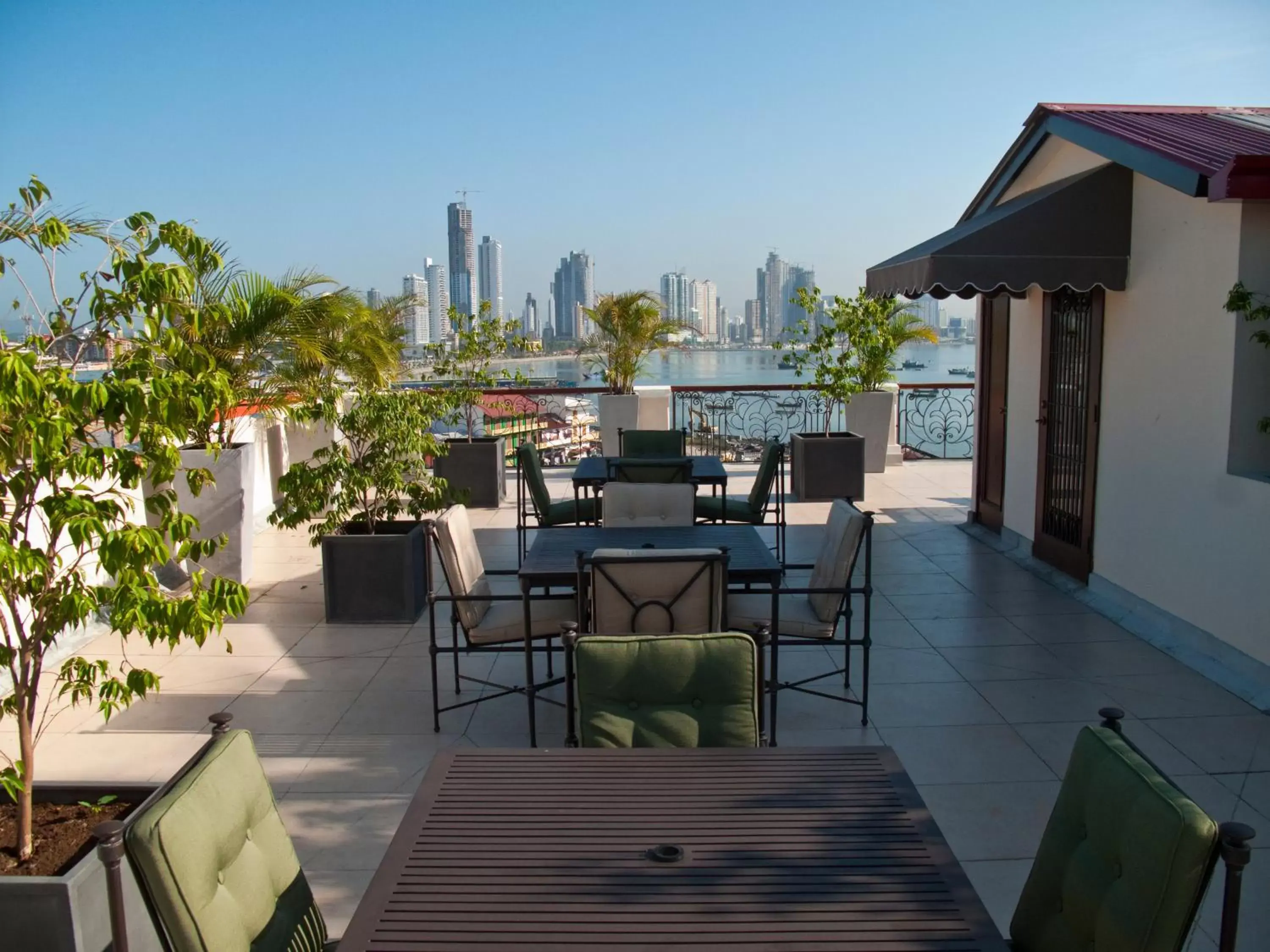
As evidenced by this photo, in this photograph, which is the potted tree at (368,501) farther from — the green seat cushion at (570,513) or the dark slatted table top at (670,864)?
the dark slatted table top at (670,864)

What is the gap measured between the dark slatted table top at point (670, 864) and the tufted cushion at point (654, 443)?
17.8 feet

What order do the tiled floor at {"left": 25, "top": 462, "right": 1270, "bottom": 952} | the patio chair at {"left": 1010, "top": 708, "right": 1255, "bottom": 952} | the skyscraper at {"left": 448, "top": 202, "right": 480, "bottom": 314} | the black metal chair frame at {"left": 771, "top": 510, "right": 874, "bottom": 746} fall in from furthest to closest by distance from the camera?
the skyscraper at {"left": 448, "top": 202, "right": 480, "bottom": 314}
the black metal chair frame at {"left": 771, "top": 510, "right": 874, "bottom": 746}
the tiled floor at {"left": 25, "top": 462, "right": 1270, "bottom": 952}
the patio chair at {"left": 1010, "top": 708, "right": 1255, "bottom": 952}

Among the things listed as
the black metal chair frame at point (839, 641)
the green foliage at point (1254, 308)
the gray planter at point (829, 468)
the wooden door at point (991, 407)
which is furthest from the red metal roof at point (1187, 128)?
the gray planter at point (829, 468)

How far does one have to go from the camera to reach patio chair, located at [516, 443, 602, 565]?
6.48 metres

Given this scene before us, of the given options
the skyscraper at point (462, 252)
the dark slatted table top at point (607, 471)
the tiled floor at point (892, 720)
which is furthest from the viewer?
the skyscraper at point (462, 252)

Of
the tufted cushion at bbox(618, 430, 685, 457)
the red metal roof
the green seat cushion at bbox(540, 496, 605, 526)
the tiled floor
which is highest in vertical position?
the red metal roof

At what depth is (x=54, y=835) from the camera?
8.26ft

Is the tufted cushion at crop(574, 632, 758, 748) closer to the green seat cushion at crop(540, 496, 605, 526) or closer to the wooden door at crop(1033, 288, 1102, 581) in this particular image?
the green seat cushion at crop(540, 496, 605, 526)

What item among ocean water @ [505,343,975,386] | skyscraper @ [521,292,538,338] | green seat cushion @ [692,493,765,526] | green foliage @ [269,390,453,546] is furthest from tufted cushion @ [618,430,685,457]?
skyscraper @ [521,292,538,338]

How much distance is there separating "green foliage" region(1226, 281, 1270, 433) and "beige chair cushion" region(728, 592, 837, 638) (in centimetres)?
230

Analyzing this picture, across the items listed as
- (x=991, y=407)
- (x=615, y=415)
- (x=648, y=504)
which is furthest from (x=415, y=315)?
(x=648, y=504)

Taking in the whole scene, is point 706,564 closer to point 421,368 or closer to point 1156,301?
point 1156,301

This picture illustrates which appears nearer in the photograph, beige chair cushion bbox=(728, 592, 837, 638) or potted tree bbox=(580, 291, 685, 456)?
beige chair cushion bbox=(728, 592, 837, 638)

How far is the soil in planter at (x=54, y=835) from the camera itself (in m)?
2.38
